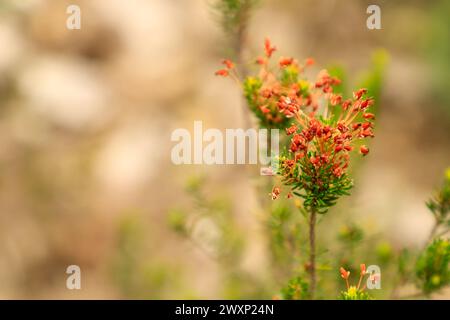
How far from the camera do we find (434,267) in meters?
1.79

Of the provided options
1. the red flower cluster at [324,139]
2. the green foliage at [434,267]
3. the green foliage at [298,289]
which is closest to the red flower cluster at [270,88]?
the red flower cluster at [324,139]

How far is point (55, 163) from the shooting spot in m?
5.12

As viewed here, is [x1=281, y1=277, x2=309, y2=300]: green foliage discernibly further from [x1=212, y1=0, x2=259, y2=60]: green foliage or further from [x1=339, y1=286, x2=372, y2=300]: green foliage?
[x1=212, y1=0, x2=259, y2=60]: green foliage

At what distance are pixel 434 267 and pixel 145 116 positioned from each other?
3.89 metres

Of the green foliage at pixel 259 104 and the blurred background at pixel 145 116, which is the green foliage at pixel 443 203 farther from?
the blurred background at pixel 145 116

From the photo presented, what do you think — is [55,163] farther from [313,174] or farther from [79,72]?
[313,174]

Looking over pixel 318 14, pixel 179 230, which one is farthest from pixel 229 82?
pixel 179 230

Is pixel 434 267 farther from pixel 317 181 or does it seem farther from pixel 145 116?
pixel 145 116

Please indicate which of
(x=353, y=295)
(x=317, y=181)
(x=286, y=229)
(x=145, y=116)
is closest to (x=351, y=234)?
(x=286, y=229)

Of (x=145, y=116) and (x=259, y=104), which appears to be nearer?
(x=259, y=104)

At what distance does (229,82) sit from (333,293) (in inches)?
131

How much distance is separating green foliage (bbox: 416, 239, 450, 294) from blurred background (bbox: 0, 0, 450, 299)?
7.93 ft

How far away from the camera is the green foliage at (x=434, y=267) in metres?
Result: 1.73

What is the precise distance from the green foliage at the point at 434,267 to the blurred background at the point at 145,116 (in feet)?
7.93
